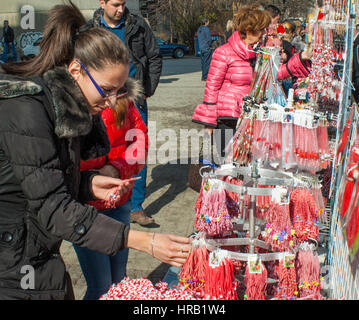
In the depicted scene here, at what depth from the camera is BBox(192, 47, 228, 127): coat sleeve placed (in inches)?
Answer: 158

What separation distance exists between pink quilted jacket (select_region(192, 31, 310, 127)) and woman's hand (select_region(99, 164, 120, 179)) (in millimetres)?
1892

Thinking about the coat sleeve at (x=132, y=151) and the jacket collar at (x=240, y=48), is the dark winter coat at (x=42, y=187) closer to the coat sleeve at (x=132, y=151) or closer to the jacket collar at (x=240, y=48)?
the coat sleeve at (x=132, y=151)

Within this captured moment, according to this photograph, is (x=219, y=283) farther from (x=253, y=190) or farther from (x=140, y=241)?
(x=140, y=241)

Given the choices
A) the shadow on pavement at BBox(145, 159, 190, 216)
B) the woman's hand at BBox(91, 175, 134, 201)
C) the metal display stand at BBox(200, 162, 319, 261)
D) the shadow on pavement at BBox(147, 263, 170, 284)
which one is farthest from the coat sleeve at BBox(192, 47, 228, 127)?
the woman's hand at BBox(91, 175, 134, 201)

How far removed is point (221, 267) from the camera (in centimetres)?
227

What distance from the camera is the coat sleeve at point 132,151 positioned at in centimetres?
257

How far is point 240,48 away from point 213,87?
0.45 meters

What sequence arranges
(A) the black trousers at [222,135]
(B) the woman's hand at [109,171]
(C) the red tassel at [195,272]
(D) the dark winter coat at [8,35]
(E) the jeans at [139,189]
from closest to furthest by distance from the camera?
(C) the red tassel at [195,272] < (B) the woman's hand at [109,171] < (A) the black trousers at [222,135] < (E) the jeans at [139,189] < (D) the dark winter coat at [8,35]

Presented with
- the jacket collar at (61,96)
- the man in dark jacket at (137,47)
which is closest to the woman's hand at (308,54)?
the man in dark jacket at (137,47)

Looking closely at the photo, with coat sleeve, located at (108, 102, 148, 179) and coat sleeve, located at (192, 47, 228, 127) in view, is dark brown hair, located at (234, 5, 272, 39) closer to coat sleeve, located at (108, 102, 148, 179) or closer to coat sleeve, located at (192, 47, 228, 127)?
coat sleeve, located at (192, 47, 228, 127)

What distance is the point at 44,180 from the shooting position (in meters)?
1.48

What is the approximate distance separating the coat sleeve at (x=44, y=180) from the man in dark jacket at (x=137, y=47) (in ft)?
8.25
